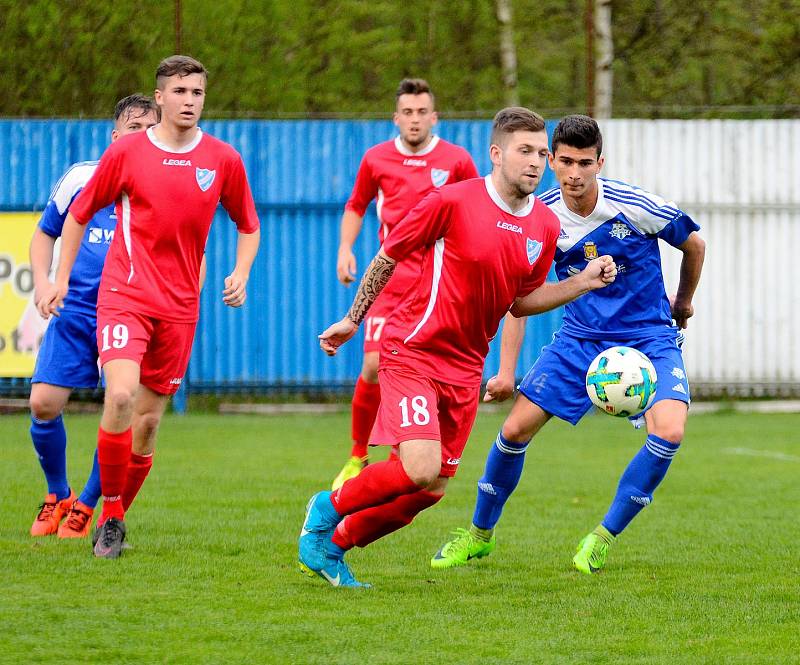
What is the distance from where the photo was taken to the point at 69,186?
6938 millimetres

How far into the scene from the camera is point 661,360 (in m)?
6.58

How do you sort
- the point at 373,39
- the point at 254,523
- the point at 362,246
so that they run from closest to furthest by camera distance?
the point at 254,523
the point at 362,246
the point at 373,39

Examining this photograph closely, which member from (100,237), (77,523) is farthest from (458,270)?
(77,523)

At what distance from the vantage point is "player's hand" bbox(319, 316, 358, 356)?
5.43 m

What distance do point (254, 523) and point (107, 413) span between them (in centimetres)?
142

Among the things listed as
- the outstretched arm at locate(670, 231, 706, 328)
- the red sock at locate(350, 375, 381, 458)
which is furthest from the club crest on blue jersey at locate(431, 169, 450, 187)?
the outstretched arm at locate(670, 231, 706, 328)

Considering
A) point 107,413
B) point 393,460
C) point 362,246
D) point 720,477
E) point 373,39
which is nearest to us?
point 393,460

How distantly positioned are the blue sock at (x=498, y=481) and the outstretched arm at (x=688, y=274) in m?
1.02

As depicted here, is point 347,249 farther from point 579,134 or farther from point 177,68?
point 579,134

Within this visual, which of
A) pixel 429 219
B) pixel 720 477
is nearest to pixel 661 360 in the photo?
pixel 429 219

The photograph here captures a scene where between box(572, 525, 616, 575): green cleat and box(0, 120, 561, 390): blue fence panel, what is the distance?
8.42 metres

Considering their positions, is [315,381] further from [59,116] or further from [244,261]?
[244,261]

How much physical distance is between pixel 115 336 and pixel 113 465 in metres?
0.61

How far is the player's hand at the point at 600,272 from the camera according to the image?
18.2 ft
